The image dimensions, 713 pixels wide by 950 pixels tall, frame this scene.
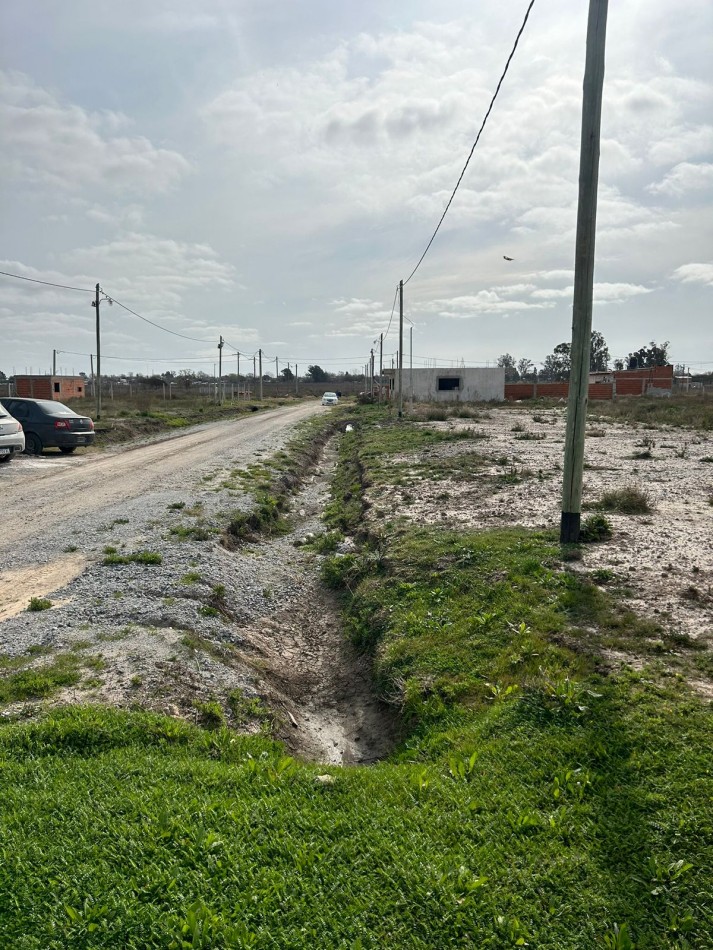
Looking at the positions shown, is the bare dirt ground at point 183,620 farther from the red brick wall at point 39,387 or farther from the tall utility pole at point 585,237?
the red brick wall at point 39,387

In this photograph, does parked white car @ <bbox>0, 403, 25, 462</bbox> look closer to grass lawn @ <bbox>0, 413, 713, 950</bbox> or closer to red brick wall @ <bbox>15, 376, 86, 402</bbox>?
grass lawn @ <bbox>0, 413, 713, 950</bbox>

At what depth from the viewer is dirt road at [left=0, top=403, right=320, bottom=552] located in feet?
30.8

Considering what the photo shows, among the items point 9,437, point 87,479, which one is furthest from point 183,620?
point 9,437

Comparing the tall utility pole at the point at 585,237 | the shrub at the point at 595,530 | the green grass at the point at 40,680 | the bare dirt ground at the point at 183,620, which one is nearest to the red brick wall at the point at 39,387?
the bare dirt ground at the point at 183,620

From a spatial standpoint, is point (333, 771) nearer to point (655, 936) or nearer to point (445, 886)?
point (445, 886)

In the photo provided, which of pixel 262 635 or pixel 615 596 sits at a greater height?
pixel 615 596

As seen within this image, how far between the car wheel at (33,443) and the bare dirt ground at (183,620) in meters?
6.32

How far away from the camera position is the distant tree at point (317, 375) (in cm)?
12941

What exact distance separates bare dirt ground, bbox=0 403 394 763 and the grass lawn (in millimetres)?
641

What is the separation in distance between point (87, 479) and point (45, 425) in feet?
17.0

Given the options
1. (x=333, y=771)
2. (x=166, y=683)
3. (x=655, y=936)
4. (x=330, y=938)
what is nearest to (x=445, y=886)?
(x=330, y=938)

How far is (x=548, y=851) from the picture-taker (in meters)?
2.69

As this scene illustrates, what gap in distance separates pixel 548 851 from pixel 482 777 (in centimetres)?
60

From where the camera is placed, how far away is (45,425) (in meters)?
17.3
